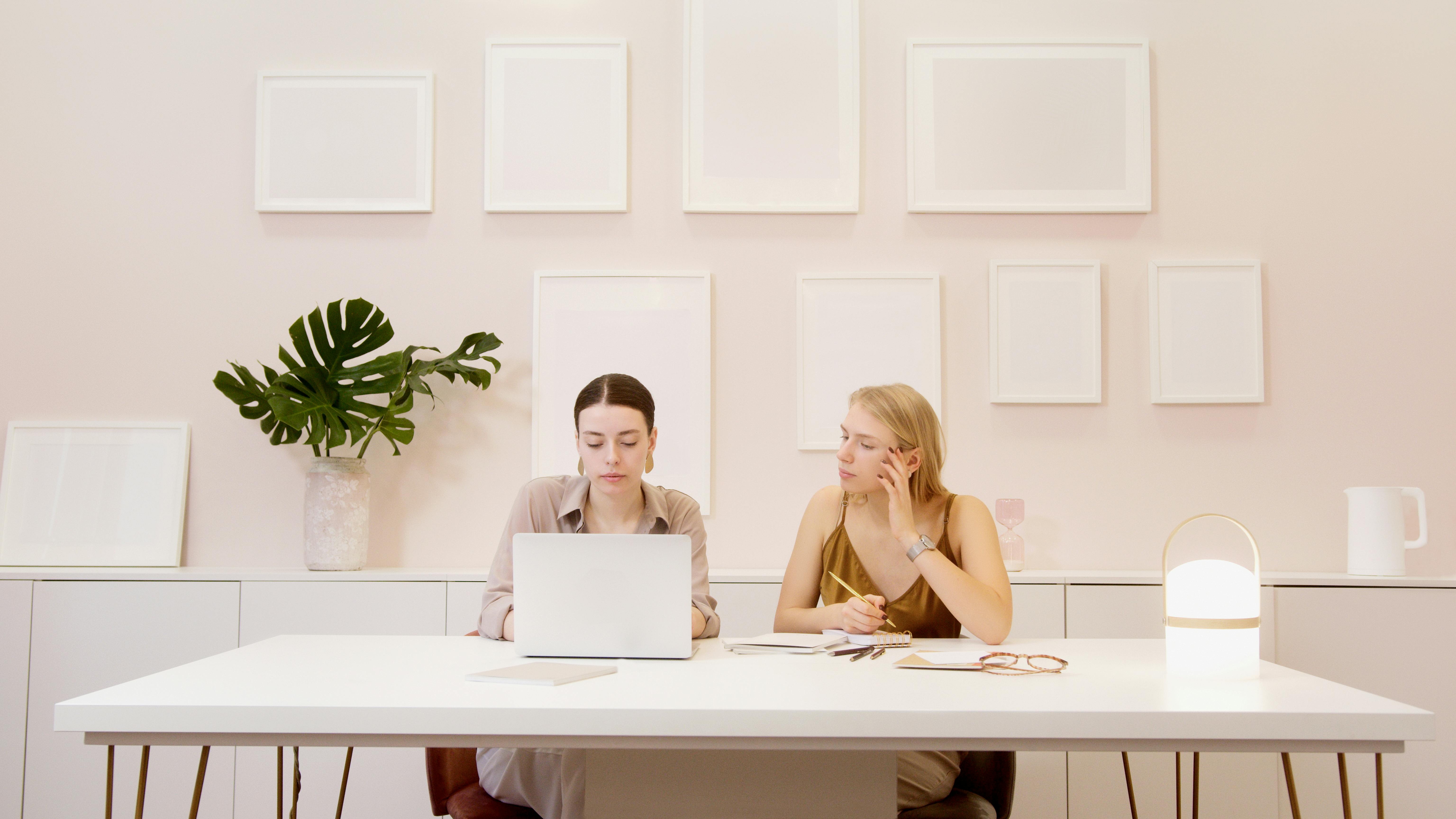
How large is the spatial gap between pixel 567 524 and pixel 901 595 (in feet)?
2.67

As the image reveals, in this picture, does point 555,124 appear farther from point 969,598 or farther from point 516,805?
point 516,805

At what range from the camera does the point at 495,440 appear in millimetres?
3422

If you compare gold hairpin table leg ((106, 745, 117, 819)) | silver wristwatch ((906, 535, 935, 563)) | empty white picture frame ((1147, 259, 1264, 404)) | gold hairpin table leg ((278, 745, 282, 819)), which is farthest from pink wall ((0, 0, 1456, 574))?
gold hairpin table leg ((106, 745, 117, 819))

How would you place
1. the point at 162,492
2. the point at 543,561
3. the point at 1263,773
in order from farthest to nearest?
the point at 162,492, the point at 1263,773, the point at 543,561

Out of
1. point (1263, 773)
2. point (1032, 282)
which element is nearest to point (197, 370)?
point (1032, 282)

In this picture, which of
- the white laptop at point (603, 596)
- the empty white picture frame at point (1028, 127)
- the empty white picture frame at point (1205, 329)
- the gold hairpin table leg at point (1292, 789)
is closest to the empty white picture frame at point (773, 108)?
the empty white picture frame at point (1028, 127)

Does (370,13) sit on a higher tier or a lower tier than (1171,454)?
higher

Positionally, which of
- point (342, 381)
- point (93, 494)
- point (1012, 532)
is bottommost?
point (1012, 532)

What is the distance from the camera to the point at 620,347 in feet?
11.2

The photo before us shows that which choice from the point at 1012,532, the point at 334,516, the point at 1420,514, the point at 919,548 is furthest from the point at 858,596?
the point at 1420,514

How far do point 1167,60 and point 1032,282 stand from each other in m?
0.94

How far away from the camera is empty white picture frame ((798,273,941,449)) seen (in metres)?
3.39

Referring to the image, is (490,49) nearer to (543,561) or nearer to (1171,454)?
(543,561)

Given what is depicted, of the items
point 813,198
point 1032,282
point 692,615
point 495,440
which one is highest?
point 813,198
